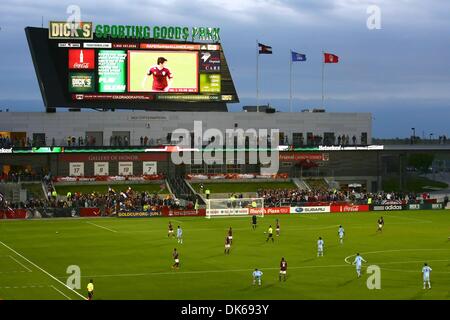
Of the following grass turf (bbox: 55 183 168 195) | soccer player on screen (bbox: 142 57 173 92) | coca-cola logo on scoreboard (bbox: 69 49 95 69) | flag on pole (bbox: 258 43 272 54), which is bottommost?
grass turf (bbox: 55 183 168 195)

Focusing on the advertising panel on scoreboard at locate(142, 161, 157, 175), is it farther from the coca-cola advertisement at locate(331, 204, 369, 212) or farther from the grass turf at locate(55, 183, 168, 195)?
the coca-cola advertisement at locate(331, 204, 369, 212)

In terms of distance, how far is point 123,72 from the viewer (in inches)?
3706

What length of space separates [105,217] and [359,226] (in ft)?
93.1

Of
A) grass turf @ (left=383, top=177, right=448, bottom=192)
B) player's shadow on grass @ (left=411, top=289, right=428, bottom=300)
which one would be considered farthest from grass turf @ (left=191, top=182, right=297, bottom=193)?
player's shadow on grass @ (left=411, top=289, right=428, bottom=300)

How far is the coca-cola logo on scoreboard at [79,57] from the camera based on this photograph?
93.1 m

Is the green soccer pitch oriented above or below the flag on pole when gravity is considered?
below

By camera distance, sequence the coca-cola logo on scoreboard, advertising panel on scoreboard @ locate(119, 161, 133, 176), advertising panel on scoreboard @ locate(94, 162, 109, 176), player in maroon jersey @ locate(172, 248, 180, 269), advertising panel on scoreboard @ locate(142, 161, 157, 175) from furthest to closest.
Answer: advertising panel on scoreboard @ locate(142, 161, 157, 175) < advertising panel on scoreboard @ locate(119, 161, 133, 176) < advertising panel on scoreboard @ locate(94, 162, 109, 176) < the coca-cola logo on scoreboard < player in maroon jersey @ locate(172, 248, 180, 269)

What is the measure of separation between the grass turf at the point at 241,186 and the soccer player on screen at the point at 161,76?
46.3ft

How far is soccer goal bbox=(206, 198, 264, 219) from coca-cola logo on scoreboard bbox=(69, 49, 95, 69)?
77.1 feet

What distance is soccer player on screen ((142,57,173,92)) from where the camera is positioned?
3762 inches

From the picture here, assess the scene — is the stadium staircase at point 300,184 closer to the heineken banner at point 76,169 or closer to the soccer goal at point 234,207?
the soccer goal at point 234,207

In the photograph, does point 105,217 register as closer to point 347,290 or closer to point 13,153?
point 13,153

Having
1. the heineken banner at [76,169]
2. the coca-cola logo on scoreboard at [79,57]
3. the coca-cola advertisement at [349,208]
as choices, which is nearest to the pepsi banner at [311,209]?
the coca-cola advertisement at [349,208]

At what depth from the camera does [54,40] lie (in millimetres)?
93500
